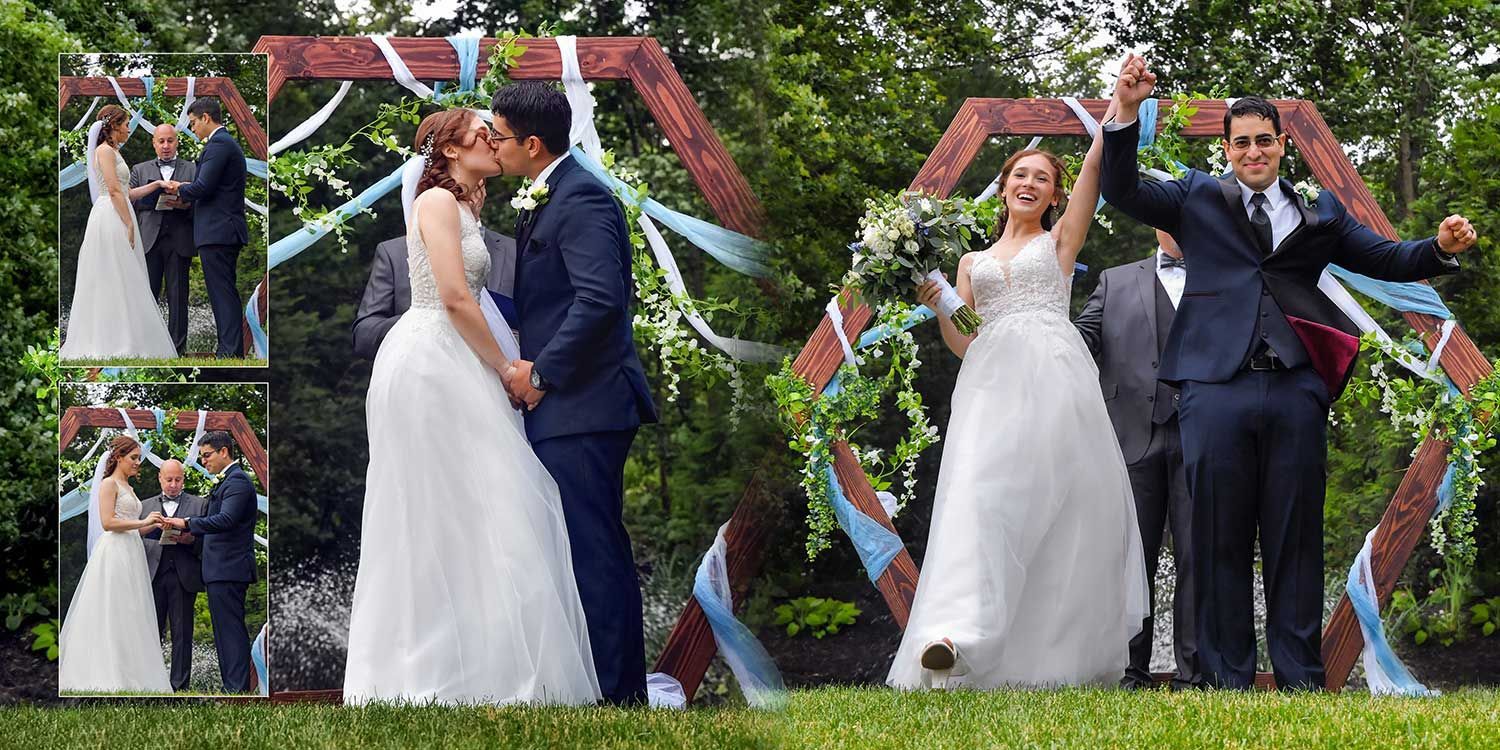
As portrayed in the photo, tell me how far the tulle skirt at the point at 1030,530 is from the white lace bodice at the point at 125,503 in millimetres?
2506

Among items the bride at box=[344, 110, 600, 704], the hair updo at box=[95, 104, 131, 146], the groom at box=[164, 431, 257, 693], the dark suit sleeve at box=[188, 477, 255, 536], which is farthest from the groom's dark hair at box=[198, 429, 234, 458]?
the hair updo at box=[95, 104, 131, 146]

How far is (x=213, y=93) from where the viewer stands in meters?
4.84

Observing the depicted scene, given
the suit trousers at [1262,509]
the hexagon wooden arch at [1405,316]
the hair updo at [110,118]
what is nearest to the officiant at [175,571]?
the hair updo at [110,118]

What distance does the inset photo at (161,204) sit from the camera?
483 centimetres

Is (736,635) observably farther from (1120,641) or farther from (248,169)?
(248,169)

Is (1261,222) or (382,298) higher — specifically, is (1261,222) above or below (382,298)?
above

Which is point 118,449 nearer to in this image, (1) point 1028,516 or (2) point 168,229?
(2) point 168,229

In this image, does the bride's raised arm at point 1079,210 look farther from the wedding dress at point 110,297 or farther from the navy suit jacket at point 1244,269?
the wedding dress at point 110,297

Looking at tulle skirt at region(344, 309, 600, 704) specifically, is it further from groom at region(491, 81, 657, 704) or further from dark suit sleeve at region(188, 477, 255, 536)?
dark suit sleeve at region(188, 477, 255, 536)

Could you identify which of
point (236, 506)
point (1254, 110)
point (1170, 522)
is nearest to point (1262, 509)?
point (1170, 522)

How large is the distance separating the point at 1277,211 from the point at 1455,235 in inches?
22.3

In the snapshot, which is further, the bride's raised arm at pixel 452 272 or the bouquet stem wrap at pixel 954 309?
the bouquet stem wrap at pixel 954 309

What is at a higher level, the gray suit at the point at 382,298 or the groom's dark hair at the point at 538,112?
the groom's dark hair at the point at 538,112

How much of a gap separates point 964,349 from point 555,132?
176 centimetres
